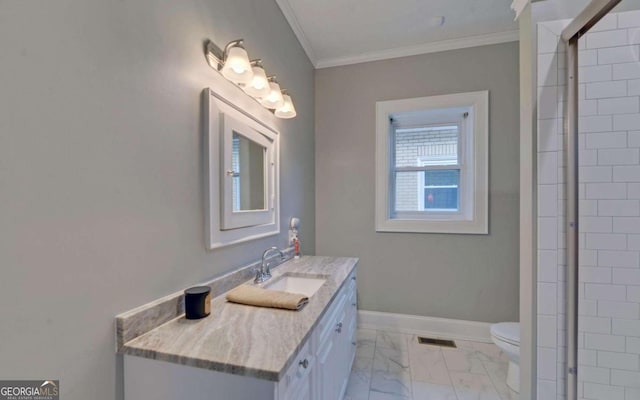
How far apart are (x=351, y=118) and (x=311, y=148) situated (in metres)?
0.49

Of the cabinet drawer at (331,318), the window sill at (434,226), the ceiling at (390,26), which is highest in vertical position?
the ceiling at (390,26)

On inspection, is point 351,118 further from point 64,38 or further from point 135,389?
point 135,389

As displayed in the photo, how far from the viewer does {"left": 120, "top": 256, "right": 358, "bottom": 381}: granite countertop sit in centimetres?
73

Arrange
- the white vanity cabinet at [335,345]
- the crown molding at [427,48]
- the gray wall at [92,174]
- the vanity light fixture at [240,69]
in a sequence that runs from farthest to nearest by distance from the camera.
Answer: the crown molding at [427,48] → the vanity light fixture at [240,69] → the white vanity cabinet at [335,345] → the gray wall at [92,174]

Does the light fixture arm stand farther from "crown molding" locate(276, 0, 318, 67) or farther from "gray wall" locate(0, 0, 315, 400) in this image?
"crown molding" locate(276, 0, 318, 67)

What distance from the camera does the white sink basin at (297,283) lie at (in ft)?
5.18

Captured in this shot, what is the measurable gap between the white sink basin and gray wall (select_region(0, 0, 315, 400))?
536mm

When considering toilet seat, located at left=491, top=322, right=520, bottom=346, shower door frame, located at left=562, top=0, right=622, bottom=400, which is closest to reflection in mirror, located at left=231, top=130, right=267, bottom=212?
shower door frame, located at left=562, top=0, right=622, bottom=400

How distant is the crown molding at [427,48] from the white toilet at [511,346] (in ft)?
7.42

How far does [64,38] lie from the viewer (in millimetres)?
691

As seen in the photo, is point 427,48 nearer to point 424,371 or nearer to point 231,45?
point 231,45

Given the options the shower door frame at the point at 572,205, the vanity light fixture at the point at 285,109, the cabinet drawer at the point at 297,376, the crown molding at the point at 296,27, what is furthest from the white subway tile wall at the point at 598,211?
the crown molding at the point at 296,27

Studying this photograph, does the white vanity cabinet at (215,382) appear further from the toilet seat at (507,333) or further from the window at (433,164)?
the window at (433,164)

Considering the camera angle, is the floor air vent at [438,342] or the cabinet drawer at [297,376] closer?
the cabinet drawer at [297,376]
